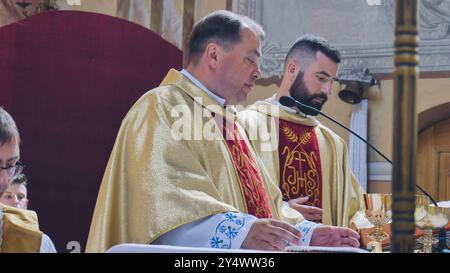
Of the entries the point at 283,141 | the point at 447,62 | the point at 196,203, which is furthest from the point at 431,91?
the point at 196,203

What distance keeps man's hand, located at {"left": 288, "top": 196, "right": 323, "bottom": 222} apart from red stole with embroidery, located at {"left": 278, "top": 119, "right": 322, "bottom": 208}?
0.70 feet

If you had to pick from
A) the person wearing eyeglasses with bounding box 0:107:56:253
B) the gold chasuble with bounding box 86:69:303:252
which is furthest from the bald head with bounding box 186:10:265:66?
the person wearing eyeglasses with bounding box 0:107:56:253

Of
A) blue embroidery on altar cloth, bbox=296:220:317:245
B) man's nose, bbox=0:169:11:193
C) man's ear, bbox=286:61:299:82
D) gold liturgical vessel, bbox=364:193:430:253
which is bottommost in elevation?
blue embroidery on altar cloth, bbox=296:220:317:245

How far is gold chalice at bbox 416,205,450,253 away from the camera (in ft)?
11.2

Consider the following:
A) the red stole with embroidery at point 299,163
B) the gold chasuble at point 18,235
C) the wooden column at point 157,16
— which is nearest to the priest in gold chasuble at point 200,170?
the gold chasuble at point 18,235

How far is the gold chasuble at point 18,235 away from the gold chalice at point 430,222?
1450 millimetres

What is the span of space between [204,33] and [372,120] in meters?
4.97

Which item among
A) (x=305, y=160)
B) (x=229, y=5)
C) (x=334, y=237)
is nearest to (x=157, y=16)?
(x=229, y=5)

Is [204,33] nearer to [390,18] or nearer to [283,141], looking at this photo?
[283,141]

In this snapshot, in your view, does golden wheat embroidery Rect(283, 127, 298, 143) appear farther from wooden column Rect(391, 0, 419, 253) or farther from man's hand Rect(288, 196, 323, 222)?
wooden column Rect(391, 0, 419, 253)

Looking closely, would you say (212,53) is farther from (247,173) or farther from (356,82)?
(356,82)

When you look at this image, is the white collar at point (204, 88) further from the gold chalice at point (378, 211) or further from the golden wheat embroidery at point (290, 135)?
the golden wheat embroidery at point (290, 135)

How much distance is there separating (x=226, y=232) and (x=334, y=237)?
611 millimetres

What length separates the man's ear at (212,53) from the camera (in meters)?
3.51
